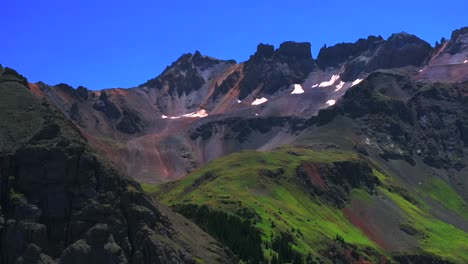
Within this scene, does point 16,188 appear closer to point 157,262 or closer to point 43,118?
point 43,118

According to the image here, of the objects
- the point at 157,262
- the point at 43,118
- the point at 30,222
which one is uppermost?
the point at 43,118

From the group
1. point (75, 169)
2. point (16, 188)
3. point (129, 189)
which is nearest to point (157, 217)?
point (129, 189)

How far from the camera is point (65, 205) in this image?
10900 cm

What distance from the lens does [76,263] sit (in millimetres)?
103562

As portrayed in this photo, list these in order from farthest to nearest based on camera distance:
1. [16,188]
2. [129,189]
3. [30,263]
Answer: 1. [129,189]
2. [16,188]
3. [30,263]

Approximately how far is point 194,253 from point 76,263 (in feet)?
81.2

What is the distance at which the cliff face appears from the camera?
104 metres

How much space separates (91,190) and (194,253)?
2207cm

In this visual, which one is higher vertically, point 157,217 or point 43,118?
point 43,118

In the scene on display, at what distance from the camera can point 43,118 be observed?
11969 centimetres

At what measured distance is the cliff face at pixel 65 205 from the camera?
10419 cm

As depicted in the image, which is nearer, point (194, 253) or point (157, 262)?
point (157, 262)

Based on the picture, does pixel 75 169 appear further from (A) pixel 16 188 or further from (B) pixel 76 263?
(B) pixel 76 263

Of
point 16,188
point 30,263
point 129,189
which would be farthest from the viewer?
point 129,189
